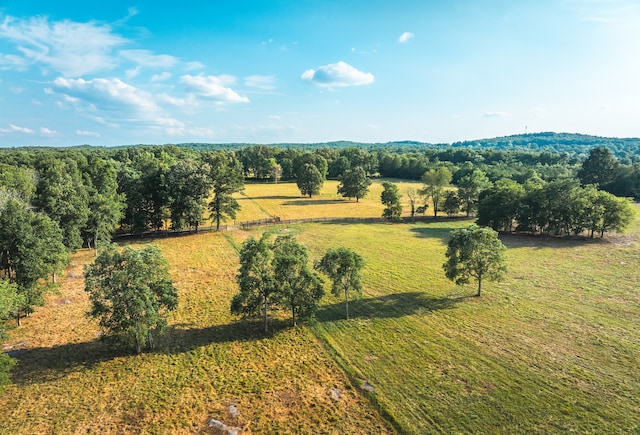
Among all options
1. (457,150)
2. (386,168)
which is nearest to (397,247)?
(386,168)

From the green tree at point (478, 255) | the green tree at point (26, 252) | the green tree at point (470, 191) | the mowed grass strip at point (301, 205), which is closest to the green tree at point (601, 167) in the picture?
the green tree at point (470, 191)

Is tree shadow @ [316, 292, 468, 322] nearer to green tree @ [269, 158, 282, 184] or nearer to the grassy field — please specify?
the grassy field

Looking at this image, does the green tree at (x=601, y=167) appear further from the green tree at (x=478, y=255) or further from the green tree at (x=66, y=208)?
the green tree at (x=66, y=208)

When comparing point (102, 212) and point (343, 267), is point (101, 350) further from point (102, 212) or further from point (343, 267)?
point (102, 212)

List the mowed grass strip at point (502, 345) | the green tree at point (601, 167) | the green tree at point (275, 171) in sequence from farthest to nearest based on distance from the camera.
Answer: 1. the green tree at point (275, 171)
2. the green tree at point (601, 167)
3. the mowed grass strip at point (502, 345)

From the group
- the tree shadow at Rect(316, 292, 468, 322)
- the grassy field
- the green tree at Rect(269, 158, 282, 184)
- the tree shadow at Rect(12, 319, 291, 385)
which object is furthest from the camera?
the green tree at Rect(269, 158, 282, 184)

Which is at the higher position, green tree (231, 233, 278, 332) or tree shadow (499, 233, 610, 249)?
green tree (231, 233, 278, 332)

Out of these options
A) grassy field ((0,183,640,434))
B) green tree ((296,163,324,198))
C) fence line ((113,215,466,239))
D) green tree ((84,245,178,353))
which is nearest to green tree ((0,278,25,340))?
grassy field ((0,183,640,434))

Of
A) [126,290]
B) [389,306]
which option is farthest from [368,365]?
[126,290]
